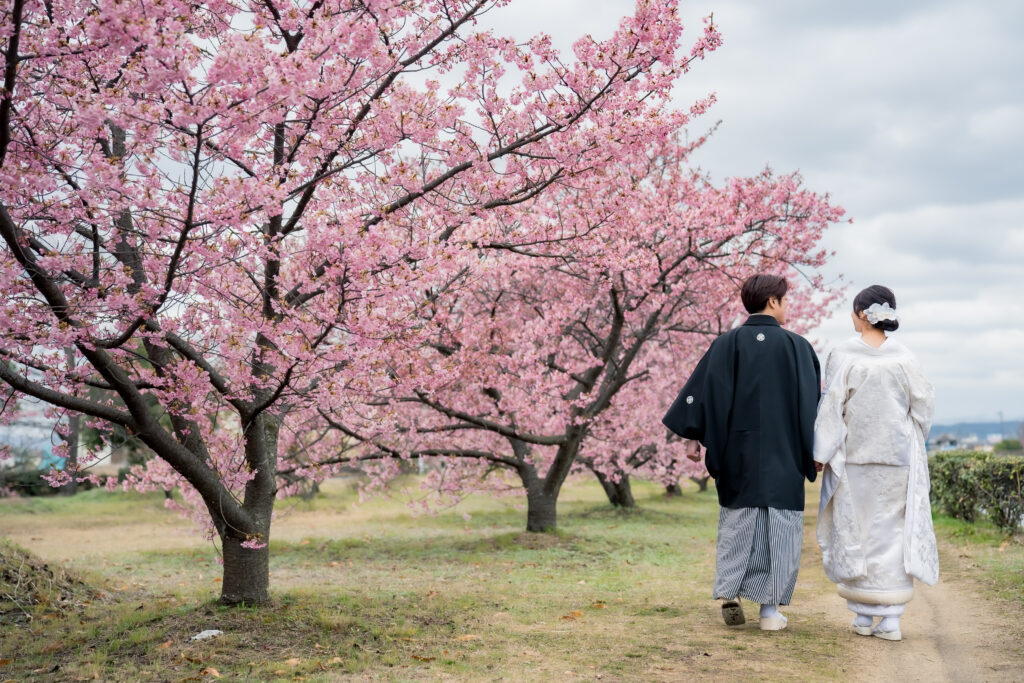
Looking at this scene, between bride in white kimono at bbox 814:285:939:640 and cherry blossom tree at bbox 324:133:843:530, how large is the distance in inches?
99.8

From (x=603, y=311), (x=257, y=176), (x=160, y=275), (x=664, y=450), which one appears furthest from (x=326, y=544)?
(x=257, y=176)

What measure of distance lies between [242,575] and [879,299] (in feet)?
16.4

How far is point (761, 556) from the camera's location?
5.16 meters

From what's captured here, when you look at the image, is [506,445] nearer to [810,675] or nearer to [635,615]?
[635,615]

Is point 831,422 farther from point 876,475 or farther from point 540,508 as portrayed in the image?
point 540,508

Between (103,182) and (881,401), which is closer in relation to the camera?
(103,182)

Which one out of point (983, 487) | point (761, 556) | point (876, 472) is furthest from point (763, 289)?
point (983, 487)

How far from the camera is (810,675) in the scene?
4062 mm

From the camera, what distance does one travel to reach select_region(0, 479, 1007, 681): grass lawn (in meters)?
4.48

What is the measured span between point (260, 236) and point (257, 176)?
0.40 m

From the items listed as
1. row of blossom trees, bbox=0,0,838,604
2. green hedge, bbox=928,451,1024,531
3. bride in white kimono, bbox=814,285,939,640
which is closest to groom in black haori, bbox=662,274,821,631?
bride in white kimono, bbox=814,285,939,640

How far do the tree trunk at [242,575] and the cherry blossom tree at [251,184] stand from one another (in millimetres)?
15

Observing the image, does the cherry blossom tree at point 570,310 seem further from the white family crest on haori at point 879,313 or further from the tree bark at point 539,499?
the white family crest on haori at point 879,313

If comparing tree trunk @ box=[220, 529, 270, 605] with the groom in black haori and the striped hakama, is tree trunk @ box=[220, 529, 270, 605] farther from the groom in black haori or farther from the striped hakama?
the striped hakama
